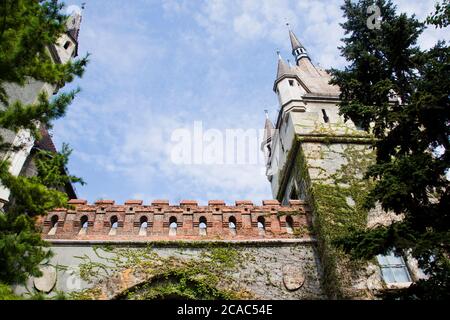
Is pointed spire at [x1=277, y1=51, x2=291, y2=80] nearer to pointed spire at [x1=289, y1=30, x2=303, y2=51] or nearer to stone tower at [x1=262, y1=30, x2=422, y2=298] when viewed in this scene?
stone tower at [x1=262, y1=30, x2=422, y2=298]

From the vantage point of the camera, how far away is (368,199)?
6719 millimetres

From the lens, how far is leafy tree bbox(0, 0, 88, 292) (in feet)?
16.6

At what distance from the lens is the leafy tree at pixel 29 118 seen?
506cm

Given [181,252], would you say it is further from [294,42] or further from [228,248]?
[294,42]

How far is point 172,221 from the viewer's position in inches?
395

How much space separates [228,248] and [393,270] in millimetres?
4086

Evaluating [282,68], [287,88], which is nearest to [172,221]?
[287,88]

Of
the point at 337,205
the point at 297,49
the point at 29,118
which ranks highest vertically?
the point at 297,49

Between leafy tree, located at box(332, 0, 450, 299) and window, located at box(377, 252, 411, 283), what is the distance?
2.03 metres

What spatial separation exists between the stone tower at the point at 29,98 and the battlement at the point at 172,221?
193 cm

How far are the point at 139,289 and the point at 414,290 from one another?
582 cm
